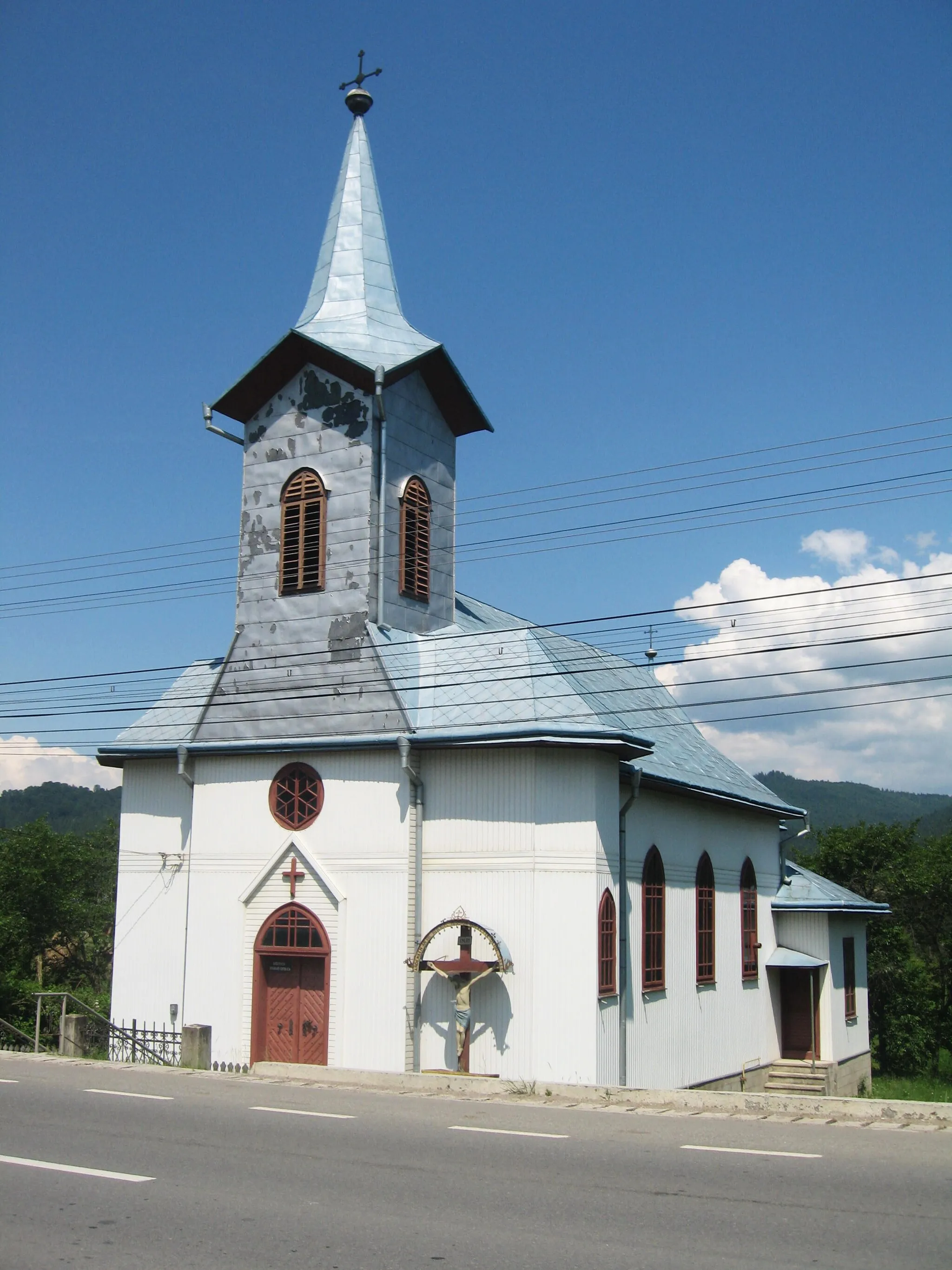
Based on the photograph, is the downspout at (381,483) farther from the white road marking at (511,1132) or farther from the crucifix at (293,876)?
the white road marking at (511,1132)

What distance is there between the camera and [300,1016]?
22.0 meters

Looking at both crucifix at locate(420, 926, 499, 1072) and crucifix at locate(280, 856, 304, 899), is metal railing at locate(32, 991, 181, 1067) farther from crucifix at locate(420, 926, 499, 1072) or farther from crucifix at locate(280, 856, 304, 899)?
crucifix at locate(420, 926, 499, 1072)

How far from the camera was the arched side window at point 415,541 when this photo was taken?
24.1 metres

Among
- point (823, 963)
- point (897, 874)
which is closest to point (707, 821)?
point (823, 963)

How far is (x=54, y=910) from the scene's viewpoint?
46.2 metres

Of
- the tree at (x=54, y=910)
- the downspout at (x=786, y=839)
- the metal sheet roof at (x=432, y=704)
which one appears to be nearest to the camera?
the metal sheet roof at (x=432, y=704)

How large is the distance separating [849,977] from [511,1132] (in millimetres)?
22431

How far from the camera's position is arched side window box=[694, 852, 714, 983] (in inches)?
1032

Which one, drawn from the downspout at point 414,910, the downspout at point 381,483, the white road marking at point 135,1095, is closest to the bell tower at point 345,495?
the downspout at point 381,483

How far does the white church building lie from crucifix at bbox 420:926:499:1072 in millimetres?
61

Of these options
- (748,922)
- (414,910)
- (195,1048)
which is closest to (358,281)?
(414,910)

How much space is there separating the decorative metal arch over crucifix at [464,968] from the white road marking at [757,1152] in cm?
897

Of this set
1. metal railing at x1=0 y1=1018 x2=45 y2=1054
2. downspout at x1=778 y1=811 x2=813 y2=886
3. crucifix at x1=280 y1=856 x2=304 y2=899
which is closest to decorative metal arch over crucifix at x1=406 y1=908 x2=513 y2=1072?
crucifix at x1=280 y1=856 x2=304 y2=899

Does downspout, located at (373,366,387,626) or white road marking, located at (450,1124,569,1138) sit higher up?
downspout, located at (373,366,387,626)
